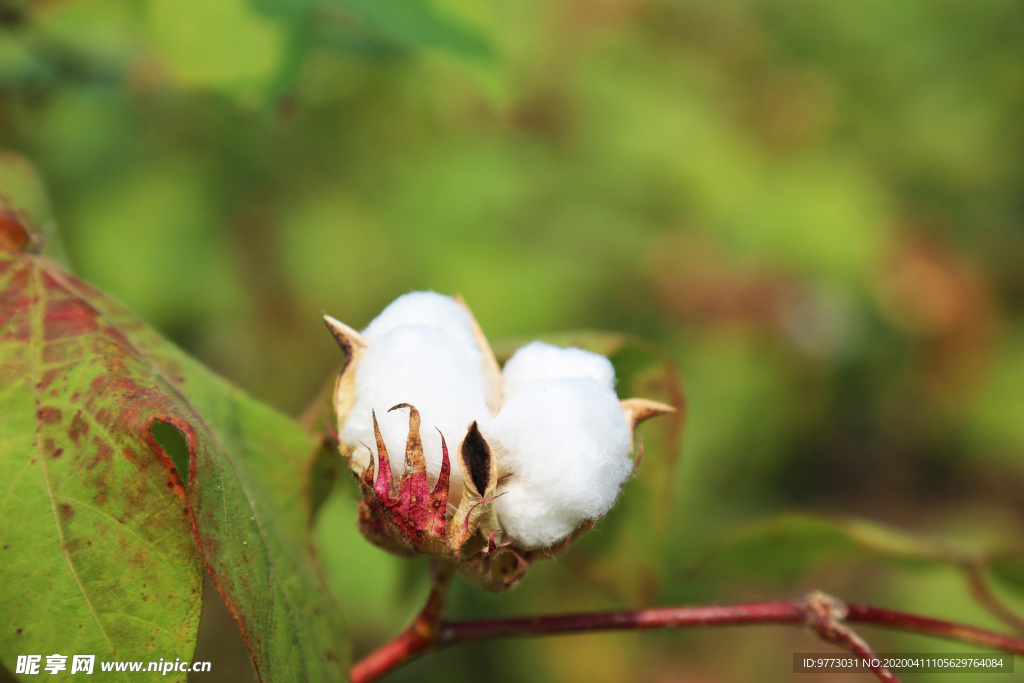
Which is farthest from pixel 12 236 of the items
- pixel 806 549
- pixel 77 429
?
pixel 806 549

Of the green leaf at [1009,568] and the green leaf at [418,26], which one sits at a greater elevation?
the green leaf at [418,26]

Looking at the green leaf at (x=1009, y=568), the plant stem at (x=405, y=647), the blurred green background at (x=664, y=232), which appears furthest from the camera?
the blurred green background at (x=664, y=232)

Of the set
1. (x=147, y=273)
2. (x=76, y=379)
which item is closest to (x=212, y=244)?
(x=147, y=273)

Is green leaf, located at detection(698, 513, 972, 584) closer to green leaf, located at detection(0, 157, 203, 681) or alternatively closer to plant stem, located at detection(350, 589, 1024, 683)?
plant stem, located at detection(350, 589, 1024, 683)

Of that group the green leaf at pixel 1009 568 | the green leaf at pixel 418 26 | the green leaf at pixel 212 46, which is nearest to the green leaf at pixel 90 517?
the green leaf at pixel 212 46

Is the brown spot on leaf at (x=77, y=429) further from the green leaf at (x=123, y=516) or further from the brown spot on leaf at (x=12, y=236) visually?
the brown spot on leaf at (x=12, y=236)

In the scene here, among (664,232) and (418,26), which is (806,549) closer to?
(418,26)

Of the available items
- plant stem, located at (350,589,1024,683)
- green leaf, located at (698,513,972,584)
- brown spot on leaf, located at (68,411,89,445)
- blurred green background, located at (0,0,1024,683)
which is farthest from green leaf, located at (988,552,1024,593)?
brown spot on leaf, located at (68,411,89,445)
